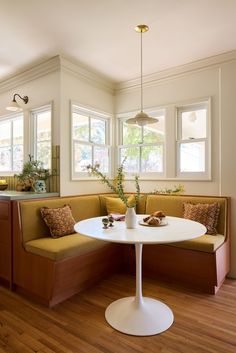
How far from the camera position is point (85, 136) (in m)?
3.53

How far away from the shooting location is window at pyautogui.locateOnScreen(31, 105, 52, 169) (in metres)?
3.26

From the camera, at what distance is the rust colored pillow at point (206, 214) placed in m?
2.64

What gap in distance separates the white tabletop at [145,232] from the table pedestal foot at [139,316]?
2.24 feet

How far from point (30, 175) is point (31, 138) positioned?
68 cm

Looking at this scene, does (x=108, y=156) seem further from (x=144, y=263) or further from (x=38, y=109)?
(x=144, y=263)

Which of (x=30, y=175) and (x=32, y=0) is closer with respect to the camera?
(x=32, y=0)

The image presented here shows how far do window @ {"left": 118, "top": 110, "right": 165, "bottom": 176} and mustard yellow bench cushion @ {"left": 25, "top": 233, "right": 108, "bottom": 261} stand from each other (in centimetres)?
162

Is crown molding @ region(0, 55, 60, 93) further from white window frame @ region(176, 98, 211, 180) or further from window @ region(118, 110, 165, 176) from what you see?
white window frame @ region(176, 98, 211, 180)

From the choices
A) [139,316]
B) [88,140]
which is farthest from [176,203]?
[88,140]

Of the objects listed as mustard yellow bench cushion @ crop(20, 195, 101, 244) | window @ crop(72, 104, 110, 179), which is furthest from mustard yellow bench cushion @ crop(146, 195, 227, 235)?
window @ crop(72, 104, 110, 179)

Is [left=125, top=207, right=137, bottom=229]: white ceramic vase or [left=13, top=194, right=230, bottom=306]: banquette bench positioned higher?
[left=125, top=207, right=137, bottom=229]: white ceramic vase

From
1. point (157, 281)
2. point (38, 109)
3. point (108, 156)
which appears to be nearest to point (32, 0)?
point (38, 109)


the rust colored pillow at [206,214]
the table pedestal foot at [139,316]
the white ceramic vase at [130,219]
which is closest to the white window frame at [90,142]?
the white ceramic vase at [130,219]

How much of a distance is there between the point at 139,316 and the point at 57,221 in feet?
4.00
